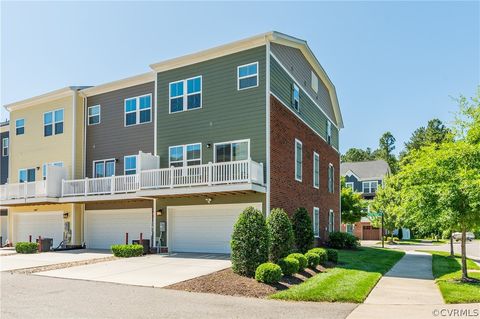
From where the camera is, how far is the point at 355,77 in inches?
1085

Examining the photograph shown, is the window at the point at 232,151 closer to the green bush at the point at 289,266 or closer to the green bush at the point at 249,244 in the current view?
the green bush at the point at 249,244

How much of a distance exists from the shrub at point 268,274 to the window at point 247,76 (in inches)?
344

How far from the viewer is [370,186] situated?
5438cm

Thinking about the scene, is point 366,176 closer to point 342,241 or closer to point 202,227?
point 342,241

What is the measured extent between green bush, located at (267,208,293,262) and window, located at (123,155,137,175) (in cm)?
945

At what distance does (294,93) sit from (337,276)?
34.4 feet

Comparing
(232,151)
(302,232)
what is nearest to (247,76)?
(232,151)

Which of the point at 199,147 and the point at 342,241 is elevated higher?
the point at 199,147

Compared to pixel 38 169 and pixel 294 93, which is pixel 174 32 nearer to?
pixel 294 93

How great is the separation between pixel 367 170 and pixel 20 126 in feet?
140

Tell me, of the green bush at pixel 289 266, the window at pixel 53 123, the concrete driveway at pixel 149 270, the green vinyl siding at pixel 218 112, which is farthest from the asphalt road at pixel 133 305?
the window at pixel 53 123

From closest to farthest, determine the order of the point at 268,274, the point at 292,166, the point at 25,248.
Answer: the point at 268,274 → the point at 292,166 → the point at 25,248

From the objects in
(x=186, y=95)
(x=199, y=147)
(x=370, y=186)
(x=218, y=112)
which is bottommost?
(x=370, y=186)

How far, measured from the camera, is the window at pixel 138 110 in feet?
71.8
